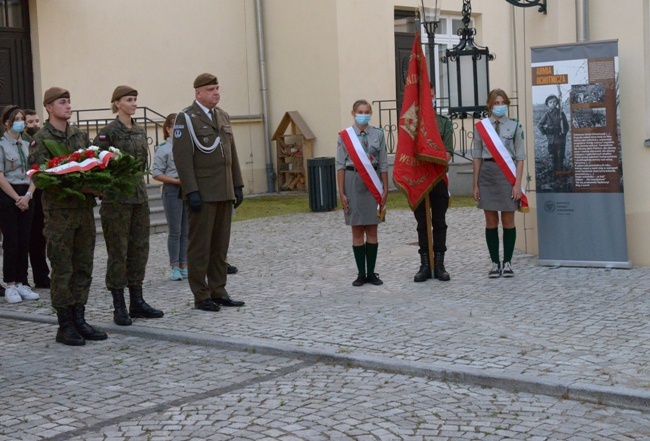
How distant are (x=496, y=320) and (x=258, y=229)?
8157 mm

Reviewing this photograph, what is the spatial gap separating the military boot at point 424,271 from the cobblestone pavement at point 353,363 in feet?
0.30

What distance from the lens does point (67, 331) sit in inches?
313

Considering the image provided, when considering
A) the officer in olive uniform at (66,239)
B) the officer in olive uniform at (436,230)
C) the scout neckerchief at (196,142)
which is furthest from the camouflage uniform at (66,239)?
the officer in olive uniform at (436,230)

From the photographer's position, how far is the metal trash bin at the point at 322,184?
1778 centimetres

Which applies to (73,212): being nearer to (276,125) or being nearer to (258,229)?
(258,229)

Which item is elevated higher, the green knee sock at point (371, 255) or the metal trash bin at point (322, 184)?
the metal trash bin at point (322, 184)

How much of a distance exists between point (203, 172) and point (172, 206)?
84.8 inches

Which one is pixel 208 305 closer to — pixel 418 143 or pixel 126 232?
pixel 126 232

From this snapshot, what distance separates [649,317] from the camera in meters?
7.86

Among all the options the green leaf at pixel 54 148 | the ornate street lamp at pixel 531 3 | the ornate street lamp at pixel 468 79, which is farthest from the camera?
the ornate street lamp at pixel 468 79

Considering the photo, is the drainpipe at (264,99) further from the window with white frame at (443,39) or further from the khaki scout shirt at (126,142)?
the khaki scout shirt at (126,142)

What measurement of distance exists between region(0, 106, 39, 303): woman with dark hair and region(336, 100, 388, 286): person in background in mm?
3153

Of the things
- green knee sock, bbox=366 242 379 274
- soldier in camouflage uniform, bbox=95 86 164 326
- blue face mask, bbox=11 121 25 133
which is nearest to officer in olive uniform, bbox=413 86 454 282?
green knee sock, bbox=366 242 379 274

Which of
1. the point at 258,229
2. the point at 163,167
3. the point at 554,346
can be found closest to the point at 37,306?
the point at 163,167
